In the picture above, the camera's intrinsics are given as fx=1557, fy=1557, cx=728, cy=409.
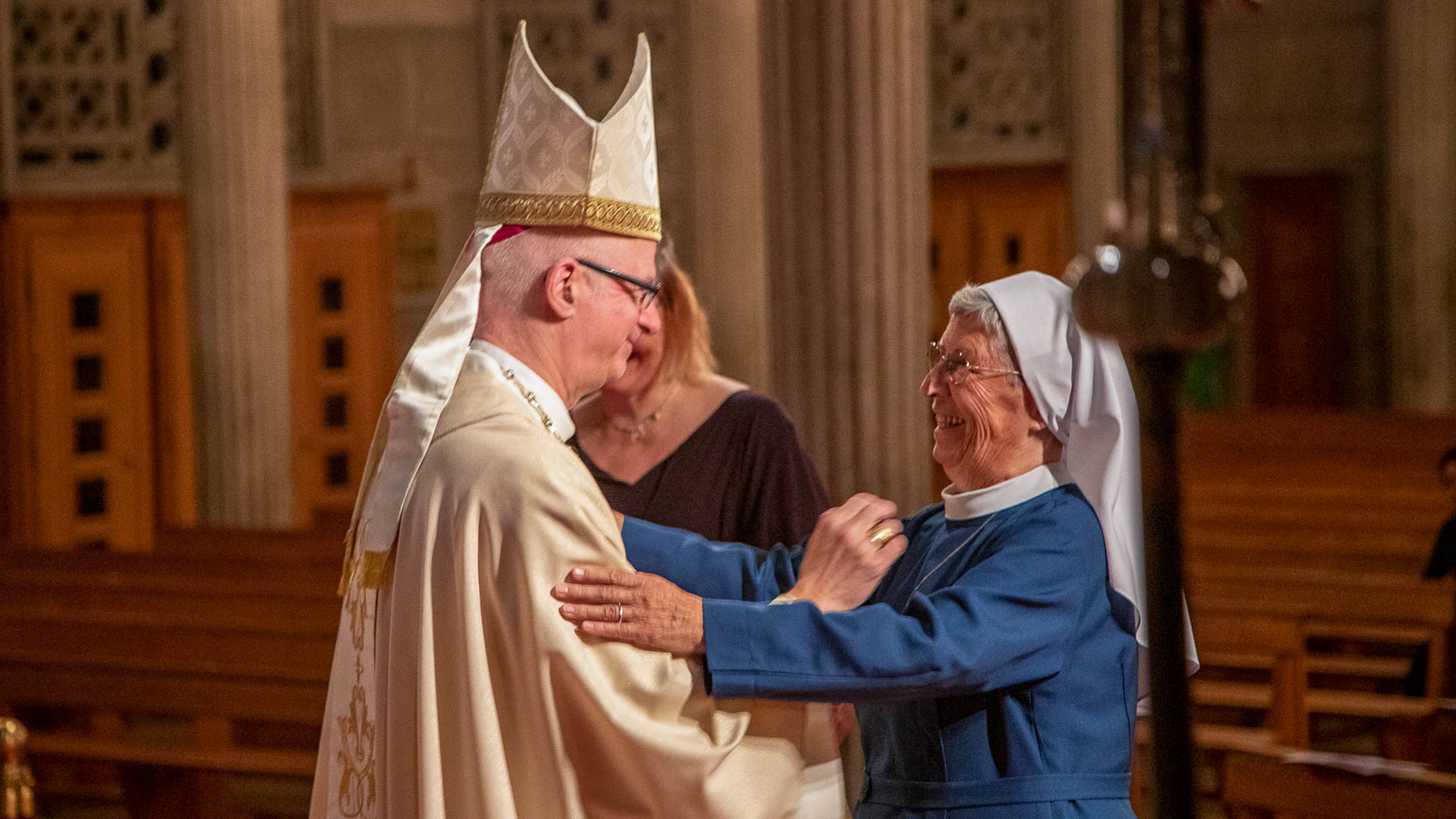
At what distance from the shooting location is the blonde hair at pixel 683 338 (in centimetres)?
325

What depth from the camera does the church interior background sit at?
471cm

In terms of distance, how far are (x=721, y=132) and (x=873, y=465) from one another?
5.49 metres

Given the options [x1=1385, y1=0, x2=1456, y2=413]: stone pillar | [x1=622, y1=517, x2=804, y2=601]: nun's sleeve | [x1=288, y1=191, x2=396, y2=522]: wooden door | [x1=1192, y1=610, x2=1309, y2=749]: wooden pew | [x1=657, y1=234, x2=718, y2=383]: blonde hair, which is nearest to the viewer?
[x1=622, y1=517, x2=804, y2=601]: nun's sleeve

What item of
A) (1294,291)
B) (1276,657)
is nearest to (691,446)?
(1276,657)

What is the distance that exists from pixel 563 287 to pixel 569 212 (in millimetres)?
108

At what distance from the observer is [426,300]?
12.2 metres

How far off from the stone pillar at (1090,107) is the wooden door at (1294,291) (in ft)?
12.0

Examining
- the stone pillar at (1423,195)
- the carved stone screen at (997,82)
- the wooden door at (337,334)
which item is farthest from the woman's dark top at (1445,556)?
the stone pillar at (1423,195)

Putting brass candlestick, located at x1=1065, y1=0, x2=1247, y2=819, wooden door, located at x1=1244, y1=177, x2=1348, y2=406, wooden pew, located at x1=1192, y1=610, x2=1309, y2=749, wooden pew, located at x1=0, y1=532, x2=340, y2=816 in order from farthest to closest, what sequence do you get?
wooden door, located at x1=1244, y1=177, x2=1348, y2=406 < wooden pew, located at x1=1192, y1=610, x2=1309, y2=749 < wooden pew, located at x1=0, y1=532, x2=340, y2=816 < brass candlestick, located at x1=1065, y1=0, x2=1247, y2=819

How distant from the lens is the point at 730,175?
989 centimetres

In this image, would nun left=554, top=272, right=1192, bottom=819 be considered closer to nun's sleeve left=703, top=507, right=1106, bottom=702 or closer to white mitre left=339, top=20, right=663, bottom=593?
nun's sleeve left=703, top=507, right=1106, bottom=702

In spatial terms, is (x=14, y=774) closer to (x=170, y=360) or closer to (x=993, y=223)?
(x=170, y=360)

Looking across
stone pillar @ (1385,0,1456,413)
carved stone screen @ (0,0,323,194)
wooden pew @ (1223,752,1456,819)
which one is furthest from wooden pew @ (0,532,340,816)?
stone pillar @ (1385,0,1456,413)

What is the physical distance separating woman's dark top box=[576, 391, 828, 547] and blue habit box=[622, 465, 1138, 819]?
3.10 ft
